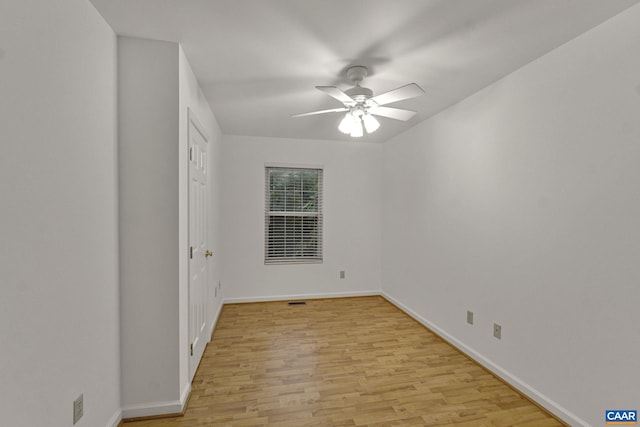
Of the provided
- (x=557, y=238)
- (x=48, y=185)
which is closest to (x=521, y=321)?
(x=557, y=238)

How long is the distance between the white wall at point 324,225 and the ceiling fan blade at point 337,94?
2.16 metres

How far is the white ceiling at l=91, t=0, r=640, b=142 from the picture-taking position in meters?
1.59

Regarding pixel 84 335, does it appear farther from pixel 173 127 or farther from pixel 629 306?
pixel 629 306

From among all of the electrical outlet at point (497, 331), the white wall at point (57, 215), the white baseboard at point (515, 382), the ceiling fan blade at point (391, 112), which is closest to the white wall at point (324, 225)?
the white baseboard at point (515, 382)

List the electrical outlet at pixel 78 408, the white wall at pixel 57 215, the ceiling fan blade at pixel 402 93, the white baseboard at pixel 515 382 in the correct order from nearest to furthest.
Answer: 1. the white wall at pixel 57 215
2. the electrical outlet at pixel 78 408
3. the white baseboard at pixel 515 382
4. the ceiling fan blade at pixel 402 93

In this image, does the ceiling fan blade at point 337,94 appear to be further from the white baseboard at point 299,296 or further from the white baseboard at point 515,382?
the white baseboard at point 299,296

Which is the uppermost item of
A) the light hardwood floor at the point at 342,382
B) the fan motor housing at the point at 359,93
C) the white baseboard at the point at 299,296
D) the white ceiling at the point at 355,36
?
the white ceiling at the point at 355,36

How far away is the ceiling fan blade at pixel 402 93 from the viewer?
1.97 m

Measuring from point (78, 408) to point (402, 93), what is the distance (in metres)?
2.62

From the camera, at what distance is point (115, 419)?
179cm

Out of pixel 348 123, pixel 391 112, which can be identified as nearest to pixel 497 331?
pixel 391 112

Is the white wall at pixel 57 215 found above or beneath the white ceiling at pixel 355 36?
beneath

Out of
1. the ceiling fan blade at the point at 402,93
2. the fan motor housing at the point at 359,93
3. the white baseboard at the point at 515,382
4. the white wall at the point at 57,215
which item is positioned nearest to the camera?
the white wall at the point at 57,215

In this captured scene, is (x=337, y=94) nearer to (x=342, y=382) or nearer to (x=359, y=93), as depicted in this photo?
(x=359, y=93)
